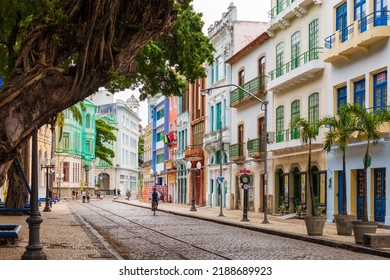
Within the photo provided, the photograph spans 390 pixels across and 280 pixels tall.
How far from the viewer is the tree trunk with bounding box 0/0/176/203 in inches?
502

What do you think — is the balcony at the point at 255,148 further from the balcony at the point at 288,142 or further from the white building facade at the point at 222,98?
the white building facade at the point at 222,98

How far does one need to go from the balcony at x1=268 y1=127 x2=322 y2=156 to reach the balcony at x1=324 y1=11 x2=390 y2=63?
3.39 m

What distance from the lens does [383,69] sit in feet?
83.1

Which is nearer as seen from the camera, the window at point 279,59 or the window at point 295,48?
the window at point 295,48

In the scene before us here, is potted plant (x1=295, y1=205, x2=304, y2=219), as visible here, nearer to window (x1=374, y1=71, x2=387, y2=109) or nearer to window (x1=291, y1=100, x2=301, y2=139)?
window (x1=291, y1=100, x2=301, y2=139)

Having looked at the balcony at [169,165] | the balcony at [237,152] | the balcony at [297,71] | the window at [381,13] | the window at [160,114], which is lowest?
the balcony at [169,165]

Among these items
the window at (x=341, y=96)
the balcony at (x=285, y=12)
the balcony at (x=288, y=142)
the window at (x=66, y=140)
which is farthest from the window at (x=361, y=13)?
the window at (x=66, y=140)

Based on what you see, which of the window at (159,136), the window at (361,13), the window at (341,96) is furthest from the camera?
the window at (159,136)

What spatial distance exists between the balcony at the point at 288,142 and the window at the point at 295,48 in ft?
10.5

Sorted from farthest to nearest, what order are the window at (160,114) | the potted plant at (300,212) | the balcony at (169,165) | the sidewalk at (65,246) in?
the window at (160,114)
the balcony at (169,165)
the potted plant at (300,212)
the sidewalk at (65,246)

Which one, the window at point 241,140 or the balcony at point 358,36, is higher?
the balcony at point 358,36

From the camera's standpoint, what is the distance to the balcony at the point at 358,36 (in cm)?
2488

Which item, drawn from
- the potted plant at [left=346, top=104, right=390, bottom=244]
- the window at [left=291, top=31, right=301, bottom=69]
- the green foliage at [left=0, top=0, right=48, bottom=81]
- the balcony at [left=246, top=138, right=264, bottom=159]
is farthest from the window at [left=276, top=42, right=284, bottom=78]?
the potted plant at [left=346, top=104, right=390, bottom=244]
